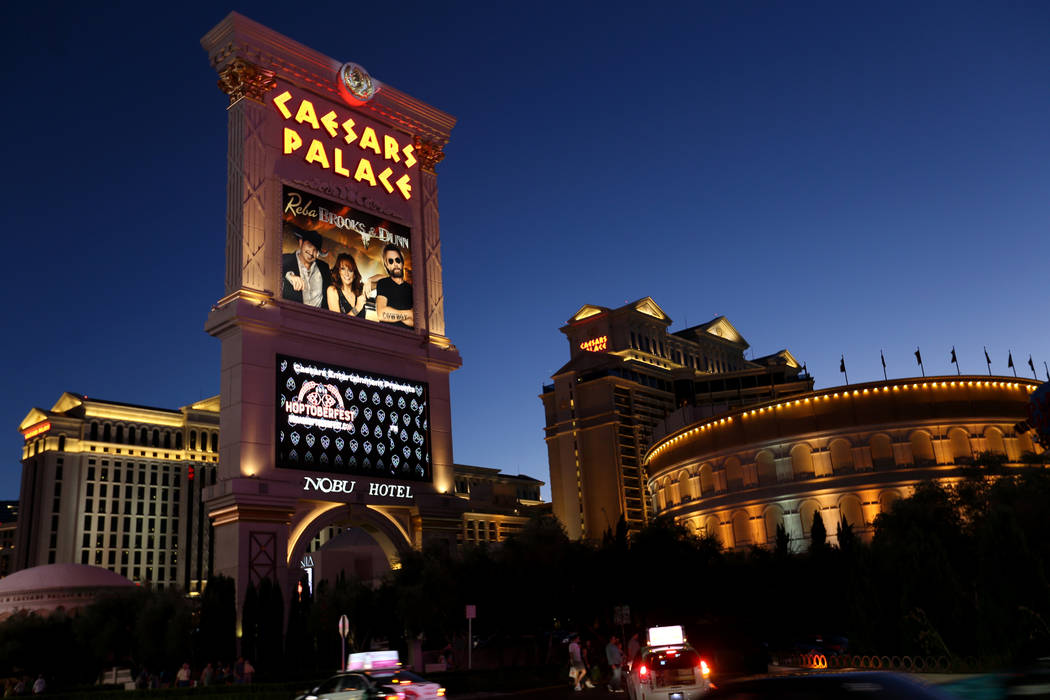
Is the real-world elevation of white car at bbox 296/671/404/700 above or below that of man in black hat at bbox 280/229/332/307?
below

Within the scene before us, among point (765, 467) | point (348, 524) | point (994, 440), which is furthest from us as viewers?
point (765, 467)

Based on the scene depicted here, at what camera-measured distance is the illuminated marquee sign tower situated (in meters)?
44.2

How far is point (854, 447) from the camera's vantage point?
73.1 metres

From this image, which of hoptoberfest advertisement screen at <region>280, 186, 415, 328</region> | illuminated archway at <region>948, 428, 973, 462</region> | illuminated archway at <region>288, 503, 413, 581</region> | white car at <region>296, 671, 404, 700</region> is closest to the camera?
white car at <region>296, 671, 404, 700</region>

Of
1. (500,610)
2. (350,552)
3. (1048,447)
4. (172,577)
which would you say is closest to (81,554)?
(172,577)

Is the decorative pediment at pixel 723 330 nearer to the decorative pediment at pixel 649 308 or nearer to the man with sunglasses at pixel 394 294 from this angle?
the decorative pediment at pixel 649 308

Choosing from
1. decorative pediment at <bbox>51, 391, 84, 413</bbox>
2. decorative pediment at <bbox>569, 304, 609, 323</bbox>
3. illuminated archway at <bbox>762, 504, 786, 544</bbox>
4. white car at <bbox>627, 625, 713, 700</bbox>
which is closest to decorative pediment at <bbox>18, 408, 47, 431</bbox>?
decorative pediment at <bbox>51, 391, 84, 413</bbox>

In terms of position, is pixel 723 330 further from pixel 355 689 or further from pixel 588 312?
pixel 355 689

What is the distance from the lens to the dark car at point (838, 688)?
21.1ft

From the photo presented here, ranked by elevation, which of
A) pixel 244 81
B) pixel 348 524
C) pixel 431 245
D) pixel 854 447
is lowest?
pixel 348 524

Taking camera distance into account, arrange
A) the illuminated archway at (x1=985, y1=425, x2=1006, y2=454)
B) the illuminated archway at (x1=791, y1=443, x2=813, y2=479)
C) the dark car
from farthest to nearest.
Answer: the illuminated archway at (x1=791, y1=443, x2=813, y2=479)
the illuminated archway at (x1=985, y1=425, x2=1006, y2=454)
the dark car

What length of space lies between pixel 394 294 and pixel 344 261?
3.87 metres

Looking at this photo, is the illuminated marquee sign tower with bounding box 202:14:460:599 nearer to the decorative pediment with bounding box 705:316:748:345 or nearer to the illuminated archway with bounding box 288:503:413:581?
the illuminated archway with bounding box 288:503:413:581

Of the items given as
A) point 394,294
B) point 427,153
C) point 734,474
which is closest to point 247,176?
point 394,294
